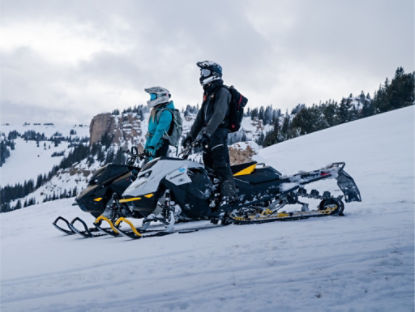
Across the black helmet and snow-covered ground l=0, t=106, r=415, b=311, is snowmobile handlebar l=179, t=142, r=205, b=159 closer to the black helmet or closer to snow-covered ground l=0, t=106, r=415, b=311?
the black helmet

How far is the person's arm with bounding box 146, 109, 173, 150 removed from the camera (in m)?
5.82

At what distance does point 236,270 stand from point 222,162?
7.45 feet

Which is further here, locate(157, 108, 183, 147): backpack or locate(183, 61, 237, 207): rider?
locate(157, 108, 183, 147): backpack

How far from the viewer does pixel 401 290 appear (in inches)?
76.0

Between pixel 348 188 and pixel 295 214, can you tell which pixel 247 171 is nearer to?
pixel 295 214

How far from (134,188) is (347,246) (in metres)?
2.55

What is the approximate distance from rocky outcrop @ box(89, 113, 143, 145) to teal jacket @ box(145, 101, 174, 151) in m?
180

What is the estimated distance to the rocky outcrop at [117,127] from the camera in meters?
184

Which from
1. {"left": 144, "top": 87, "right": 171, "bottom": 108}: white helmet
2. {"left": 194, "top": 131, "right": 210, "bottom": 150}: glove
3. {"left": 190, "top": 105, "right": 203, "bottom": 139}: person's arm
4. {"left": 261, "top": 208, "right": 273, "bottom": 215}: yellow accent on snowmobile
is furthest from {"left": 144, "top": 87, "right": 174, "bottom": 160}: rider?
{"left": 261, "top": 208, "right": 273, "bottom": 215}: yellow accent on snowmobile

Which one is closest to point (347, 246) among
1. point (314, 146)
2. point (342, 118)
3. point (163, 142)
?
point (163, 142)

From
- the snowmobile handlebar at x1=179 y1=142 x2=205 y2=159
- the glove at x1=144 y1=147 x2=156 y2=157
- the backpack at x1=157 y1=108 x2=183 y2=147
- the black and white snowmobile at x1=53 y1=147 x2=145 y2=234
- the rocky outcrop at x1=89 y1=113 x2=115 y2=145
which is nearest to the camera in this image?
the snowmobile handlebar at x1=179 y1=142 x2=205 y2=159

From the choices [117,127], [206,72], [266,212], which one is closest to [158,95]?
[206,72]

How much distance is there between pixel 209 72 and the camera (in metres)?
4.91

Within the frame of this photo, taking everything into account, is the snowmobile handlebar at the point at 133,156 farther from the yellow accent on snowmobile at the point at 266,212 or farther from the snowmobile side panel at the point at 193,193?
the yellow accent on snowmobile at the point at 266,212
